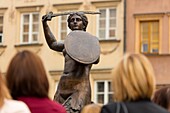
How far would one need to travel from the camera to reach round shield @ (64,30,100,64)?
31.2ft

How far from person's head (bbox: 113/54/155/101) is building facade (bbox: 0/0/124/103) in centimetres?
2444

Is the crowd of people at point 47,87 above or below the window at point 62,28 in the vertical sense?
below

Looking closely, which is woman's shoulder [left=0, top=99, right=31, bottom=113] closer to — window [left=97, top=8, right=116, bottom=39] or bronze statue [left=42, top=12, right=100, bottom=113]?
bronze statue [left=42, top=12, right=100, bottom=113]

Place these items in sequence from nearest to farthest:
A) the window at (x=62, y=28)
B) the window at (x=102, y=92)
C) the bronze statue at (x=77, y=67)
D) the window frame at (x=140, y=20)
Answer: the bronze statue at (x=77, y=67)
the window at (x=102, y=92)
the window frame at (x=140, y=20)
the window at (x=62, y=28)

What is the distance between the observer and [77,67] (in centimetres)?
962

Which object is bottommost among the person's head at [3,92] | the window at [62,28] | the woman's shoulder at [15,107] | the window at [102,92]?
the window at [102,92]

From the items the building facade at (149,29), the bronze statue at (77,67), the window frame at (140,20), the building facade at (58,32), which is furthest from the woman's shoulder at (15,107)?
the window frame at (140,20)

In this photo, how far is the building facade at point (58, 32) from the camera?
1197 inches

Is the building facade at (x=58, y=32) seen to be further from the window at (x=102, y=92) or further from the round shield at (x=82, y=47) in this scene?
the round shield at (x=82, y=47)

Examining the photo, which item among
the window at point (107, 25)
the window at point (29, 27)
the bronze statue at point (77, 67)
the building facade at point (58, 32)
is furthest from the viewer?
the window at point (29, 27)

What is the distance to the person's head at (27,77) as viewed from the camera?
495 centimetres

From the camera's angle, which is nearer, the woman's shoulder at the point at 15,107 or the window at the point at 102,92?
the woman's shoulder at the point at 15,107

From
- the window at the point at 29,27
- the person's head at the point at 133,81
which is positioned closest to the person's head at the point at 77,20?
the person's head at the point at 133,81

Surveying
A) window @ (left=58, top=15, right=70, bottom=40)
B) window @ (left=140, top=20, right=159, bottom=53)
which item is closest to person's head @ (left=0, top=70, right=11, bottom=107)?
window @ (left=140, top=20, right=159, bottom=53)
